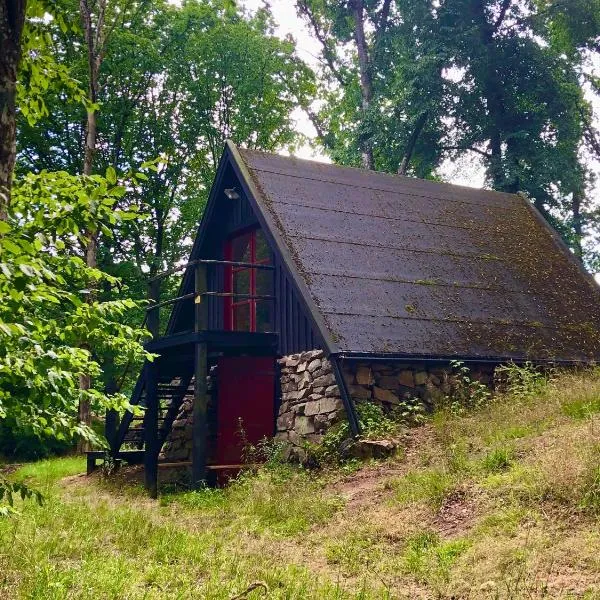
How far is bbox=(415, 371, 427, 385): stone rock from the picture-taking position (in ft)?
40.4

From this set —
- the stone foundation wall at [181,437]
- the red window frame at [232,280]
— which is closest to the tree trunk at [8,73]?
the red window frame at [232,280]

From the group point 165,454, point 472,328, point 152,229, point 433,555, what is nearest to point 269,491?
point 433,555

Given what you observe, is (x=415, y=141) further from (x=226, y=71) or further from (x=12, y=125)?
(x=12, y=125)

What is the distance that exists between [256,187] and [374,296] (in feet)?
11.1

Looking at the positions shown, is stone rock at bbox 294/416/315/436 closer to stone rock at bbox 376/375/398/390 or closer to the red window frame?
stone rock at bbox 376/375/398/390

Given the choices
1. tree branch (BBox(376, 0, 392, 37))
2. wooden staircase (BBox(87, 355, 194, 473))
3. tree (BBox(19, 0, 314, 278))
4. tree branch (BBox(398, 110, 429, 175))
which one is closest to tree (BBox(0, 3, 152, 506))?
wooden staircase (BBox(87, 355, 194, 473))

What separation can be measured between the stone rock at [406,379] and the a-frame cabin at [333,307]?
0.08 ft

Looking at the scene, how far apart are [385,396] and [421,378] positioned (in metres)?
0.84

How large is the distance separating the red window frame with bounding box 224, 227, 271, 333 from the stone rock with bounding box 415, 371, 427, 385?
3.90 meters

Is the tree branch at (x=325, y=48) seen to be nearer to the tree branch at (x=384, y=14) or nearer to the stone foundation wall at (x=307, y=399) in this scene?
the tree branch at (x=384, y=14)

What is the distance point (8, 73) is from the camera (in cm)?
416

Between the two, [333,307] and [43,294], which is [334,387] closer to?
[333,307]

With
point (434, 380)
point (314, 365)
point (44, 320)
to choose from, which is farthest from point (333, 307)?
point (44, 320)

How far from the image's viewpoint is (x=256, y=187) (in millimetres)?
14242
